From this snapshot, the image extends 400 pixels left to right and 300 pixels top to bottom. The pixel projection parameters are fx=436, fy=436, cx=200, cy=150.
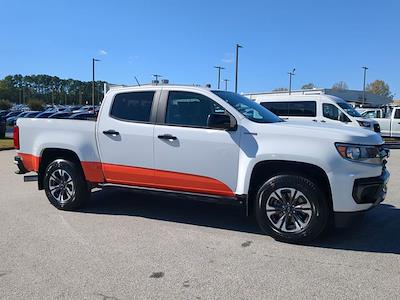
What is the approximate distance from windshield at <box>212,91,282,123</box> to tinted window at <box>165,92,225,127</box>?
0.21 m

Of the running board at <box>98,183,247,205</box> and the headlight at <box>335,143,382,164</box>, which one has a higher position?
the headlight at <box>335,143,382,164</box>

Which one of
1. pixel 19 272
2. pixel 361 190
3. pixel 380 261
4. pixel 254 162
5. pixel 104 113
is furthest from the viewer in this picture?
pixel 104 113

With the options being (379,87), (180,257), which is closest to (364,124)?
(180,257)

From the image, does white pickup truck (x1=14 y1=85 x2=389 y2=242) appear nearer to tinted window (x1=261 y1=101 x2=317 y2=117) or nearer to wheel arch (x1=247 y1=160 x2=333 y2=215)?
wheel arch (x1=247 y1=160 x2=333 y2=215)

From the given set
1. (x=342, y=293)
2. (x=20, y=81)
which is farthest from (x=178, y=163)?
(x=20, y=81)

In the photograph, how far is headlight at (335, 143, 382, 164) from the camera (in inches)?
192

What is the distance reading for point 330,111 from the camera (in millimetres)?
17234

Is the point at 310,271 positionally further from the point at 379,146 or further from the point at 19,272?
the point at 19,272

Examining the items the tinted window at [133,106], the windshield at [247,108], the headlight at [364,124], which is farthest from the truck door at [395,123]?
the tinted window at [133,106]

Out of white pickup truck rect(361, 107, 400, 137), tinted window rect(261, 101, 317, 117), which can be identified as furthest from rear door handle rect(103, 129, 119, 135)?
white pickup truck rect(361, 107, 400, 137)

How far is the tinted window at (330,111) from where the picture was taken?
17131mm

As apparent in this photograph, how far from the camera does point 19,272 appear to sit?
4262 mm

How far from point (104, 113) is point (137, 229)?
184cm

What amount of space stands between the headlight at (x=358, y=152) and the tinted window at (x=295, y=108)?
497 inches
